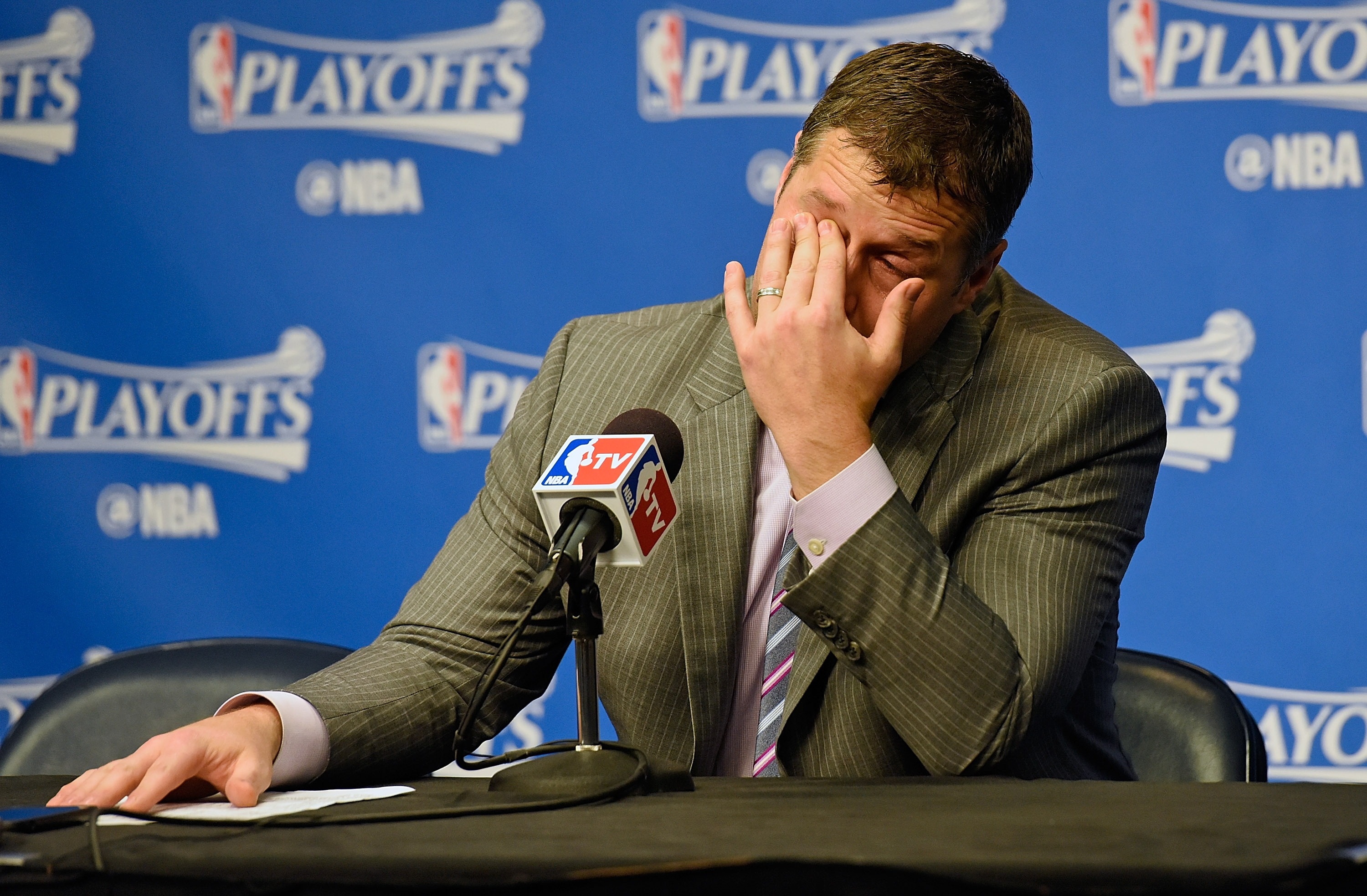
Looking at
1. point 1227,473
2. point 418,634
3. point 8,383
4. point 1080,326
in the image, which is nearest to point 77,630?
point 8,383

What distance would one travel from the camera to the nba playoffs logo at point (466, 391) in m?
2.88

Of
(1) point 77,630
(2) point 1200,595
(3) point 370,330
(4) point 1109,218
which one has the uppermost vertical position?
(4) point 1109,218

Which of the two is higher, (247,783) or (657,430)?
(657,430)

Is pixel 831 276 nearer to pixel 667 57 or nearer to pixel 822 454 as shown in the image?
pixel 822 454

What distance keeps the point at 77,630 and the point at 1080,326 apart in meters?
2.41

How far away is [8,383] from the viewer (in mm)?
3023

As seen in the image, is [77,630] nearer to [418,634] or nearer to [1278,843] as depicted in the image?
[418,634]

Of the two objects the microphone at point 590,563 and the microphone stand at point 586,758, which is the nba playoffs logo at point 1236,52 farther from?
the microphone stand at point 586,758

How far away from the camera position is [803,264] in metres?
1.47

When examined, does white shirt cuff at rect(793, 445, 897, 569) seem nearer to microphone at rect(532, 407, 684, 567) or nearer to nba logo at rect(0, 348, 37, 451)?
microphone at rect(532, 407, 684, 567)

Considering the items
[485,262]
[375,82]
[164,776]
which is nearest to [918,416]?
[164,776]

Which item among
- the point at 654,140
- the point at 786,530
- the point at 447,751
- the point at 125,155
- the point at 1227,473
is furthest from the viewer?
the point at 125,155

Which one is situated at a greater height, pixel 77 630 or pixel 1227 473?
pixel 1227 473

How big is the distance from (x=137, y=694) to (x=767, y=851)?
4.41ft
